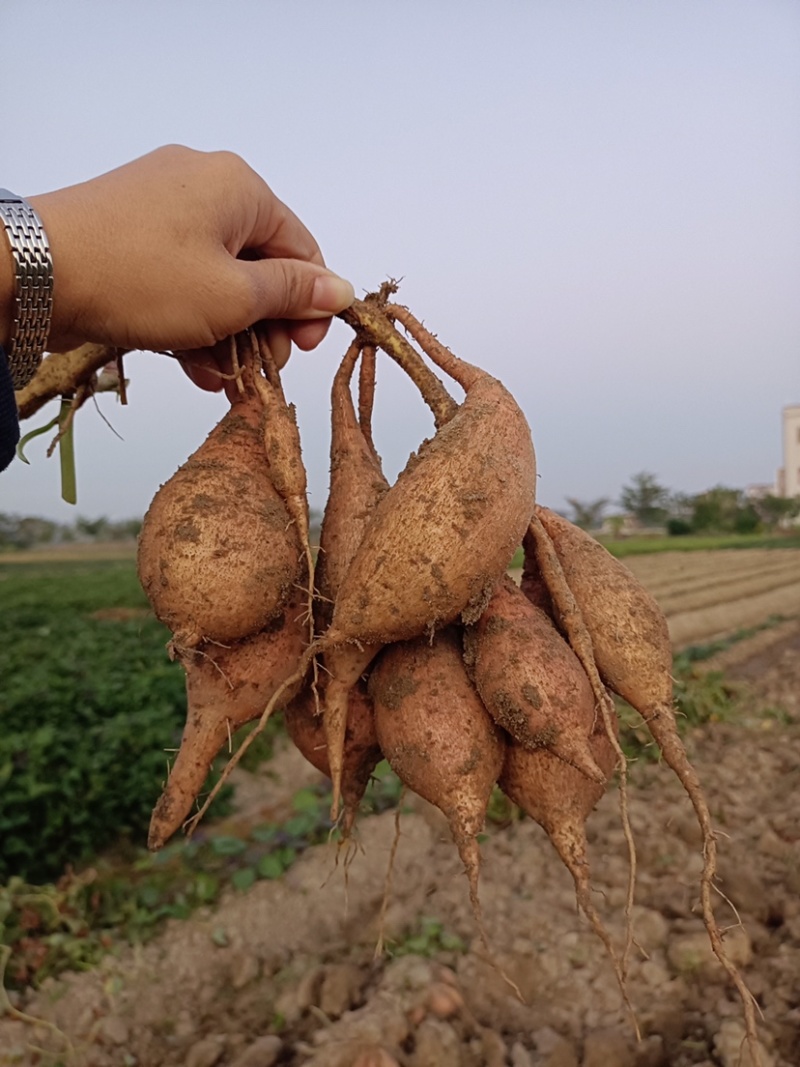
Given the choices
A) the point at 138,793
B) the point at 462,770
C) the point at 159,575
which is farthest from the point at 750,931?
the point at 138,793

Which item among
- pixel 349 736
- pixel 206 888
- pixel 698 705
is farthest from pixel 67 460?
pixel 698 705

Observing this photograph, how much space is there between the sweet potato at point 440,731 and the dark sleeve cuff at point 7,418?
92cm

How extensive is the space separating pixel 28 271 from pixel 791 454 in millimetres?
74056

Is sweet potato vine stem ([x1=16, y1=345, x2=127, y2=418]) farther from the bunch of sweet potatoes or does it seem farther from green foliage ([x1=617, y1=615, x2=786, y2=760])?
green foliage ([x1=617, y1=615, x2=786, y2=760])

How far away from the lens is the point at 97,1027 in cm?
332

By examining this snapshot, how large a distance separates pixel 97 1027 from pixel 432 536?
10.1 ft

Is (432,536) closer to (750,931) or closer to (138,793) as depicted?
(750,931)

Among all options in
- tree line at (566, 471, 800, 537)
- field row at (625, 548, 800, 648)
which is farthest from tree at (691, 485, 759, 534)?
field row at (625, 548, 800, 648)

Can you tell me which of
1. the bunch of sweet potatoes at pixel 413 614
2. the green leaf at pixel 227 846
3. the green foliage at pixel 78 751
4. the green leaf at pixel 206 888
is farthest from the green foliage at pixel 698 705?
the bunch of sweet potatoes at pixel 413 614

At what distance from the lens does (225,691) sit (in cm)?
170

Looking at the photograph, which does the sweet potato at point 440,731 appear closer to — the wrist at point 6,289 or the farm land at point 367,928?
the farm land at point 367,928

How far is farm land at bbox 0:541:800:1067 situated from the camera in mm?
3049

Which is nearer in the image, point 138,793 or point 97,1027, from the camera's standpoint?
point 97,1027

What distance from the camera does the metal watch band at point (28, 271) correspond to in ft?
4.86
